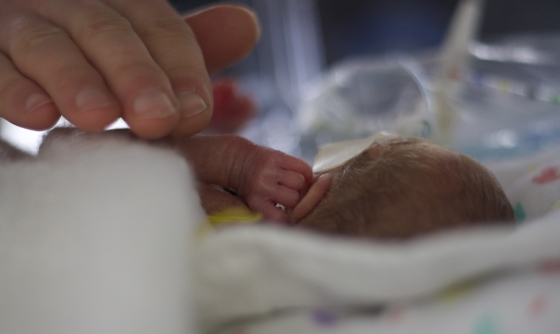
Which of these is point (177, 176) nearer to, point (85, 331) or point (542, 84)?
point (85, 331)

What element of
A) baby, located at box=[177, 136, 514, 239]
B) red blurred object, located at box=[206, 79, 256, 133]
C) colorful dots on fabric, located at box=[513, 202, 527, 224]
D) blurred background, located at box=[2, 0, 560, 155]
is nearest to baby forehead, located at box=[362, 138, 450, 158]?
baby, located at box=[177, 136, 514, 239]

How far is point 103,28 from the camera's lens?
43 centimetres

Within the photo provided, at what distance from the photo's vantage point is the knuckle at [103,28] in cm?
42

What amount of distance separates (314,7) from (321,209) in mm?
2377

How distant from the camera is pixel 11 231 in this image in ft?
1.04

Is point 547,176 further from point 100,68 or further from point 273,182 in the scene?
point 100,68

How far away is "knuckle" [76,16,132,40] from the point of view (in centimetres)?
42

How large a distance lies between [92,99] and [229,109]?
705mm

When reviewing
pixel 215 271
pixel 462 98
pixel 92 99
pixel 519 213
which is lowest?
pixel 462 98

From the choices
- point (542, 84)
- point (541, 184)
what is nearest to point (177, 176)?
point (541, 184)

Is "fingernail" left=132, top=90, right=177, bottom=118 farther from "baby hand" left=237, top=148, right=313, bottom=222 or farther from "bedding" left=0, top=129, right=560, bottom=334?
"baby hand" left=237, top=148, right=313, bottom=222

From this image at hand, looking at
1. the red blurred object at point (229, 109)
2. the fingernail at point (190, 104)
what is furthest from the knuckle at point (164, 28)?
the red blurred object at point (229, 109)

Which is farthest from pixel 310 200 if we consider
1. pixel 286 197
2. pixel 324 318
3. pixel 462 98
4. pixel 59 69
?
pixel 462 98

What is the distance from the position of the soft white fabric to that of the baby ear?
132 mm
